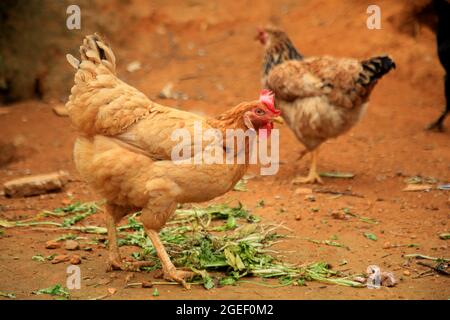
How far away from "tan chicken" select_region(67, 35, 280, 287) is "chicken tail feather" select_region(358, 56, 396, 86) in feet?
7.39

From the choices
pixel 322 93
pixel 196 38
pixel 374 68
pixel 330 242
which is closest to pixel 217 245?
pixel 330 242

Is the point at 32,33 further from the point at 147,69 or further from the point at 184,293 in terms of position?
the point at 184,293

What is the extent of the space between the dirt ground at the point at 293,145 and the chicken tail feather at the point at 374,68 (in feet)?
3.91

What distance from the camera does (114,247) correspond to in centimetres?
459

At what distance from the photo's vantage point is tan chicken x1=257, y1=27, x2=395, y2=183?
6500mm

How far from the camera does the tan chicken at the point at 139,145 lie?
421 centimetres

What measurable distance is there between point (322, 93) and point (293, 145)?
146 cm

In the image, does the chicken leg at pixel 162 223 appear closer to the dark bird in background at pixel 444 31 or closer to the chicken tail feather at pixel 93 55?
the chicken tail feather at pixel 93 55

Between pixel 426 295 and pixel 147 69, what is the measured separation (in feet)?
22.3

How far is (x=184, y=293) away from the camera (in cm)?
411

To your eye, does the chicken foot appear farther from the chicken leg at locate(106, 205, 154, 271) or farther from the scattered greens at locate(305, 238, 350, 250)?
the scattered greens at locate(305, 238, 350, 250)

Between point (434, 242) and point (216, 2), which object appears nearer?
point (434, 242)

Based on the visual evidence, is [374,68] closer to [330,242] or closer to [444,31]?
[444,31]

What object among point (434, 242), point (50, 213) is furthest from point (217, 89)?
point (434, 242)
